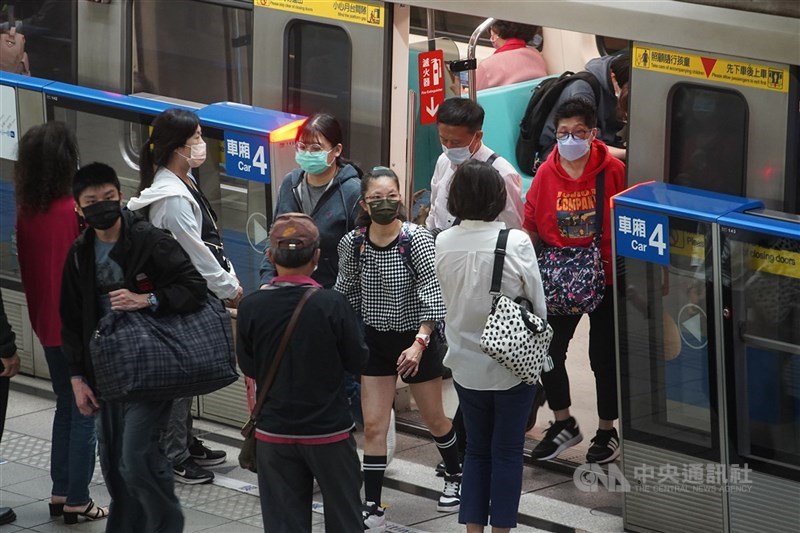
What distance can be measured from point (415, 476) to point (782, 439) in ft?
6.23

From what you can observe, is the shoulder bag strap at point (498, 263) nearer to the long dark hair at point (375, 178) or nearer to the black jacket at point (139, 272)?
the long dark hair at point (375, 178)

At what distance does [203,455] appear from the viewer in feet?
22.6

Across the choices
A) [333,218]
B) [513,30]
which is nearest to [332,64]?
[333,218]

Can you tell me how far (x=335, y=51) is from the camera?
6.94 meters

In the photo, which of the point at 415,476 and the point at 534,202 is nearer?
the point at 534,202

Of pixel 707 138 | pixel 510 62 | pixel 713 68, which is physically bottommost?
pixel 707 138

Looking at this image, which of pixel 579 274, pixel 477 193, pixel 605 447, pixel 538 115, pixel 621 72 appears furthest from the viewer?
pixel 538 115

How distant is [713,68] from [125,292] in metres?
2.54

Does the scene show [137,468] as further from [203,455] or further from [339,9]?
[339,9]

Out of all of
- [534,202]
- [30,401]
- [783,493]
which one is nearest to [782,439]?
[783,493]

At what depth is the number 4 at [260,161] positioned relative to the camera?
6.74 metres

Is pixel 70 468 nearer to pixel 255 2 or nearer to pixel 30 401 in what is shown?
pixel 30 401

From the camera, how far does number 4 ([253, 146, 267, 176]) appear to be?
22.1 ft

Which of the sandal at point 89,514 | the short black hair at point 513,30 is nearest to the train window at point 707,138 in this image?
the sandal at point 89,514
